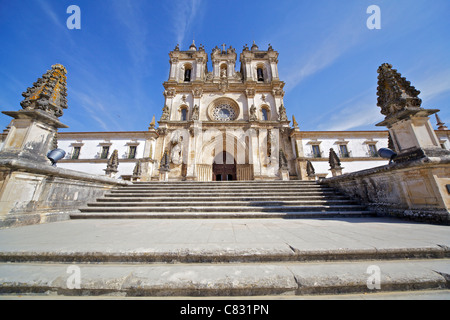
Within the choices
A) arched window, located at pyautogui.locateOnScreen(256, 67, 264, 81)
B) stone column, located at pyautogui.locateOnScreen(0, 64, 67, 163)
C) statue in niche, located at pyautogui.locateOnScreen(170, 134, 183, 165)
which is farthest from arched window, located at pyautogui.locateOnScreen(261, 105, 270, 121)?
stone column, located at pyautogui.locateOnScreen(0, 64, 67, 163)

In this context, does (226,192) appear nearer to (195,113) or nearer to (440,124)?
(195,113)

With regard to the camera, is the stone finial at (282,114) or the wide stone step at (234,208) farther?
the stone finial at (282,114)

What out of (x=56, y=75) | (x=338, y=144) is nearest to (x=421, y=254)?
(x=56, y=75)

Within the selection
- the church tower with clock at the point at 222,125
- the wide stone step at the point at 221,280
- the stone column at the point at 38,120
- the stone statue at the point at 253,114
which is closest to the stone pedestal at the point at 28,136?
the stone column at the point at 38,120

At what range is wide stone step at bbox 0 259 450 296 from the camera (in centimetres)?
139

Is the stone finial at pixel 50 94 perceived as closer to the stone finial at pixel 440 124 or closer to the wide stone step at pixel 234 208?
the wide stone step at pixel 234 208

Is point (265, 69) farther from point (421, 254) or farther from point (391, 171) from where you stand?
point (421, 254)

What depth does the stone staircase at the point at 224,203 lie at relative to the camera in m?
4.88

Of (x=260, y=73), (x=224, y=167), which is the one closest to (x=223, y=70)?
(x=260, y=73)

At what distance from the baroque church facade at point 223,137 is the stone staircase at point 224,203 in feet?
24.2

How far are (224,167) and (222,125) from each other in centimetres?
452

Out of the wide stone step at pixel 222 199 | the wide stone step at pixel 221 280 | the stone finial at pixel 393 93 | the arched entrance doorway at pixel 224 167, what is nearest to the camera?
the wide stone step at pixel 221 280

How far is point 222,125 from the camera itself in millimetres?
16969
